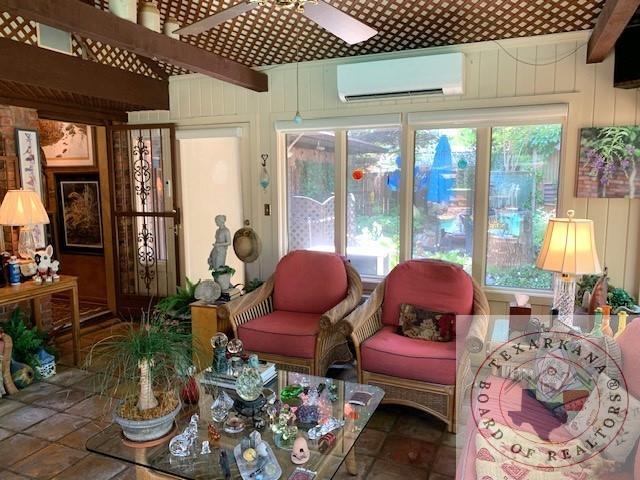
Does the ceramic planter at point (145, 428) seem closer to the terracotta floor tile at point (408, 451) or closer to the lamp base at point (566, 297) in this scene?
the terracotta floor tile at point (408, 451)

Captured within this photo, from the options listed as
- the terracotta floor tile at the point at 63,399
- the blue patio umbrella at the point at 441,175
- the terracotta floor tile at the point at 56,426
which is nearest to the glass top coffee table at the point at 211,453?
the terracotta floor tile at the point at 56,426

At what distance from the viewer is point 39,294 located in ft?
11.6

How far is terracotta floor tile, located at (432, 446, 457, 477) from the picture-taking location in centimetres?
244

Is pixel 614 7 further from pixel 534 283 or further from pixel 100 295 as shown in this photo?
pixel 100 295

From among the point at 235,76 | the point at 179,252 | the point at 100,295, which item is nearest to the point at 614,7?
the point at 235,76

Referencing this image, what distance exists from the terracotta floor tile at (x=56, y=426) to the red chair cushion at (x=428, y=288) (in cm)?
210

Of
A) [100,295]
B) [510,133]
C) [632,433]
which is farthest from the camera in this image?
[100,295]

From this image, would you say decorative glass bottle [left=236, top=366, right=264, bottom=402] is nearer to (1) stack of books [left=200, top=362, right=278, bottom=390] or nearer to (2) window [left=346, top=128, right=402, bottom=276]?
(1) stack of books [left=200, top=362, right=278, bottom=390]

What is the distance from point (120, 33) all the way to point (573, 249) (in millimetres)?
2818

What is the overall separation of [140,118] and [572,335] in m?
4.33

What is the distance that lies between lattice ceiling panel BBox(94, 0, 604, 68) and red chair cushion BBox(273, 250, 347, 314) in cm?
167

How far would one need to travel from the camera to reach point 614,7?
89.3 inches

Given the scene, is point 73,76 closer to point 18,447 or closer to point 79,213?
point 79,213

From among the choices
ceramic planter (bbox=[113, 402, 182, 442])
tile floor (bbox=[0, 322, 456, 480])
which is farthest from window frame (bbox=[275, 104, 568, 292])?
ceramic planter (bbox=[113, 402, 182, 442])
